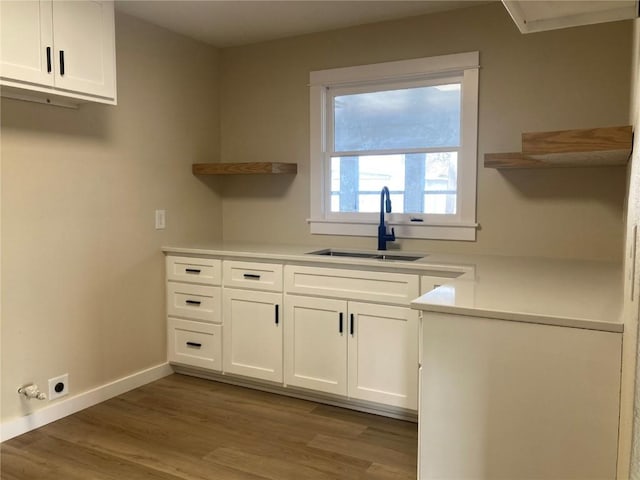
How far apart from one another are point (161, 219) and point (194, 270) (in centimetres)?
42

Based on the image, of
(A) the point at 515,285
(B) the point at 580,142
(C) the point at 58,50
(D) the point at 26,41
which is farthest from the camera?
(C) the point at 58,50

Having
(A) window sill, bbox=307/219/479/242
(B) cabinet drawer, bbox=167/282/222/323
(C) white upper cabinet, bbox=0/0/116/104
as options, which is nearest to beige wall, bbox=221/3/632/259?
(A) window sill, bbox=307/219/479/242

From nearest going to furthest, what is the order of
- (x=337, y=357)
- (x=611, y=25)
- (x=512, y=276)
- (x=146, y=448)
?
(x=512, y=276)
(x=146, y=448)
(x=611, y=25)
(x=337, y=357)

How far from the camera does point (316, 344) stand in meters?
3.07

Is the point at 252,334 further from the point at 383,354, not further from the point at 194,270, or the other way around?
the point at 383,354

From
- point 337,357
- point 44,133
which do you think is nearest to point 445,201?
point 337,357

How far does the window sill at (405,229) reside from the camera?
324cm

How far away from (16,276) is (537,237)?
2808 millimetres

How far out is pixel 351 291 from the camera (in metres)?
2.95

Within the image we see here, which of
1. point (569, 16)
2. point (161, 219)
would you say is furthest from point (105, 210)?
point (569, 16)

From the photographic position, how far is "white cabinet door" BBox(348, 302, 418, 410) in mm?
2787

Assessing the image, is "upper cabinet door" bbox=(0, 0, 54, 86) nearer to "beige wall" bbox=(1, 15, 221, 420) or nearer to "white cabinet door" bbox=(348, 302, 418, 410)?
"beige wall" bbox=(1, 15, 221, 420)

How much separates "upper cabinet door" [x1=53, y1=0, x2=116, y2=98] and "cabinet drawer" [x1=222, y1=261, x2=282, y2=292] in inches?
47.7

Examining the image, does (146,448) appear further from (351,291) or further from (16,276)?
(351,291)
